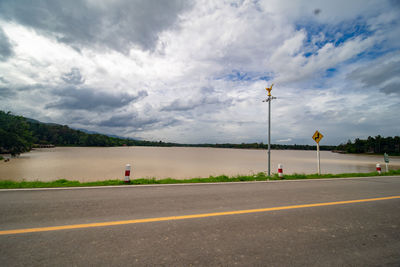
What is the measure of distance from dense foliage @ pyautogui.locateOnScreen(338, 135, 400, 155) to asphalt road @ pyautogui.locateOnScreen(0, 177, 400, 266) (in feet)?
370

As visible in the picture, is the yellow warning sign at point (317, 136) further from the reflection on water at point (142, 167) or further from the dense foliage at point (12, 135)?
the dense foliage at point (12, 135)

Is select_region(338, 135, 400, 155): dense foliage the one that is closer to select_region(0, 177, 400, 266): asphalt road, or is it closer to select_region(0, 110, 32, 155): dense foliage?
select_region(0, 177, 400, 266): asphalt road

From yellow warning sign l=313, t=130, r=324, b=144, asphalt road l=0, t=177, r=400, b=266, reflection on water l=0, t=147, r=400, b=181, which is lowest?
reflection on water l=0, t=147, r=400, b=181

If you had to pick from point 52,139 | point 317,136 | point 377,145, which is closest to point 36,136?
point 52,139

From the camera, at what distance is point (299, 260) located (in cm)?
247

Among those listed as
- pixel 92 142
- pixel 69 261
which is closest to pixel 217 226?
pixel 69 261

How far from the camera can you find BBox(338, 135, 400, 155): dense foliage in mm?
82750

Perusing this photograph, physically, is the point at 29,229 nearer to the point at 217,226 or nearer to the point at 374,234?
the point at 217,226

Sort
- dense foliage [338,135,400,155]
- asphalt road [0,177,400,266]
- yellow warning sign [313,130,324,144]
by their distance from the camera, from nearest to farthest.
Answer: asphalt road [0,177,400,266]
yellow warning sign [313,130,324,144]
dense foliage [338,135,400,155]

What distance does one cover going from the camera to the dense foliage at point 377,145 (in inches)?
3258

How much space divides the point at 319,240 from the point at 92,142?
128001 millimetres

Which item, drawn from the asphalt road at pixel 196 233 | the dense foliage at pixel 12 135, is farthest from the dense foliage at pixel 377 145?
the dense foliage at pixel 12 135

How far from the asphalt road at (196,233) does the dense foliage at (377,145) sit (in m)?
113

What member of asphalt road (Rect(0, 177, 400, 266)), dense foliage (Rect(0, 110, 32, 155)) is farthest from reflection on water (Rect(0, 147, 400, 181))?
asphalt road (Rect(0, 177, 400, 266))
